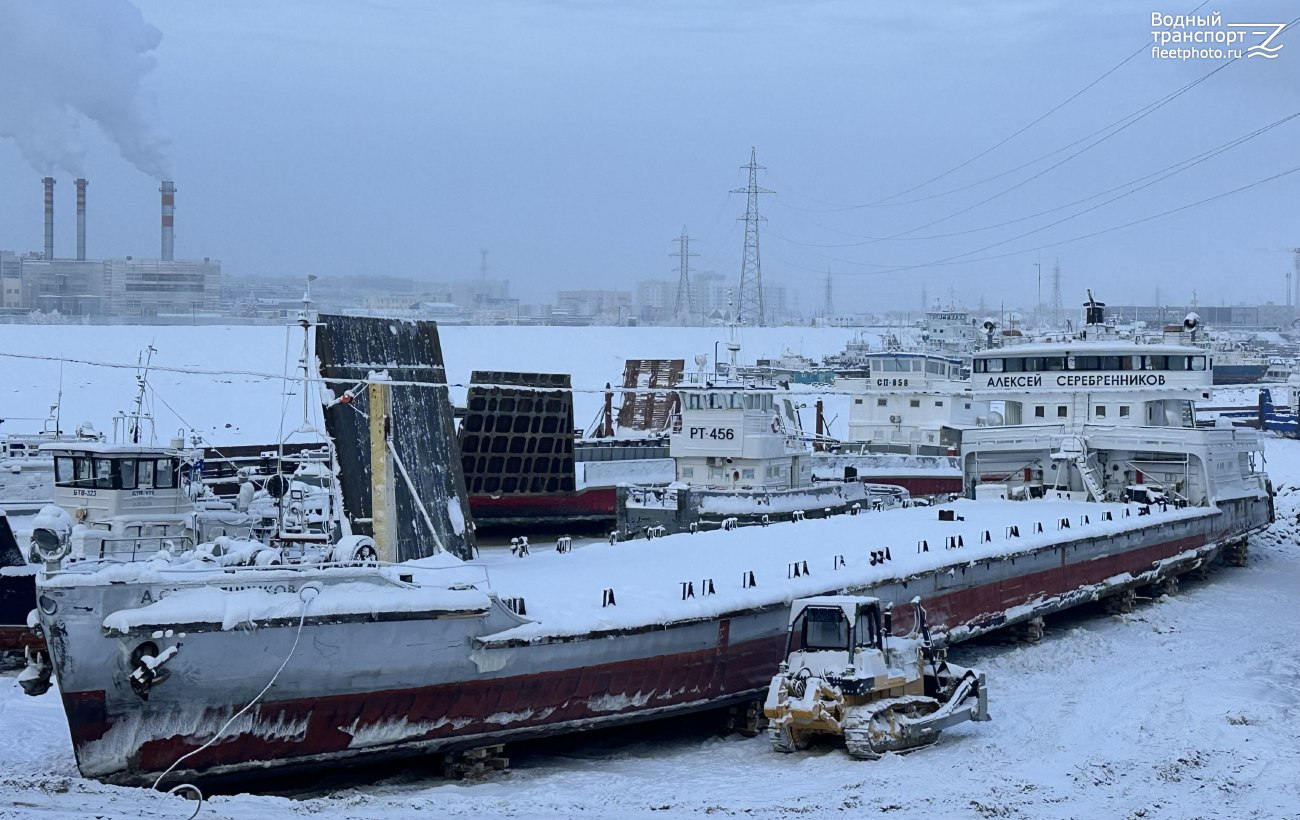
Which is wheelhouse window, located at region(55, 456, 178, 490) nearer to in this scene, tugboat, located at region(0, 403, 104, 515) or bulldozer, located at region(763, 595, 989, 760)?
tugboat, located at region(0, 403, 104, 515)

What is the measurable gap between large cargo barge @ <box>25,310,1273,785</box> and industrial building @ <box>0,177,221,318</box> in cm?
9919

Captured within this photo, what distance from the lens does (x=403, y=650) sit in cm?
1430

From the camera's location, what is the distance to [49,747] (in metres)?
15.3

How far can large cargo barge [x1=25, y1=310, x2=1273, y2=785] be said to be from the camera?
13.2m

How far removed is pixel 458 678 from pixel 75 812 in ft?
13.8

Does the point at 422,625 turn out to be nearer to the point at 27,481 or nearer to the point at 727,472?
the point at 727,472

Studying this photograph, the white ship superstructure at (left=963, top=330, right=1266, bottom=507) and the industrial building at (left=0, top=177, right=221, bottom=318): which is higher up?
the industrial building at (left=0, top=177, right=221, bottom=318)

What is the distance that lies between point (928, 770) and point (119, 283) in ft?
387

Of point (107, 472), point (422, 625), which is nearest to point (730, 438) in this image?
point (107, 472)

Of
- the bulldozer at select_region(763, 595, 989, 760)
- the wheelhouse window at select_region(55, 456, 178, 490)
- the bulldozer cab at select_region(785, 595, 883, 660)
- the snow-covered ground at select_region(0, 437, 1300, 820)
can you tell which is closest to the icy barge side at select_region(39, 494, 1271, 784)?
the snow-covered ground at select_region(0, 437, 1300, 820)

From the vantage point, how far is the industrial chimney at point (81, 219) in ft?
379

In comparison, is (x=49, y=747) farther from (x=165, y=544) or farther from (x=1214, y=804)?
(x=1214, y=804)

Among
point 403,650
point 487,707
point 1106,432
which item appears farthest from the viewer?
point 1106,432

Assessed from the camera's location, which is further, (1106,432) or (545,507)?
(545,507)
